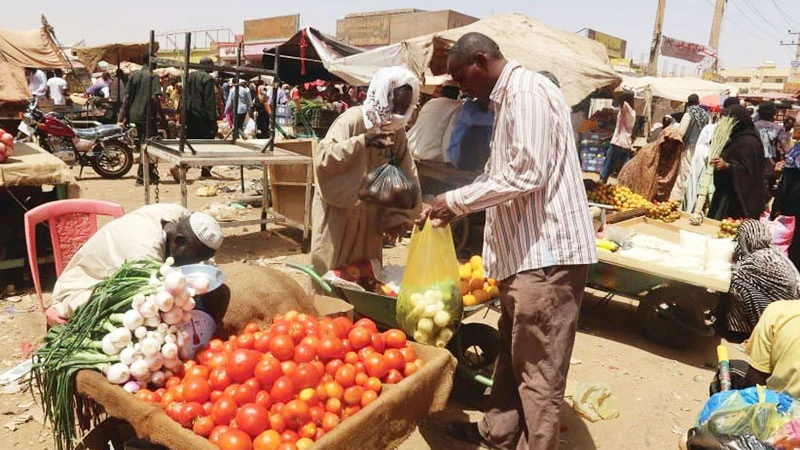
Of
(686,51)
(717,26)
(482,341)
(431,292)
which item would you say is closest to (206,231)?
(431,292)

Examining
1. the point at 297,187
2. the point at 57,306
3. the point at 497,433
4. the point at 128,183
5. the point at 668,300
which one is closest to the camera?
the point at 57,306

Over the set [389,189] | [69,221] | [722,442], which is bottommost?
[722,442]

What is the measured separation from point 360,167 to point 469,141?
364 centimetres

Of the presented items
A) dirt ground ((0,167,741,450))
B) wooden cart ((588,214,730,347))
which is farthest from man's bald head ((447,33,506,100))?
wooden cart ((588,214,730,347))

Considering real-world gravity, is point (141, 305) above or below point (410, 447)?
above

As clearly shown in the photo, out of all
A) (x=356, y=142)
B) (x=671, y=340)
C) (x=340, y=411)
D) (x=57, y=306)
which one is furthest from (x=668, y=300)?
(x=57, y=306)

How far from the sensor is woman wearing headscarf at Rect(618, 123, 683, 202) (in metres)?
7.79

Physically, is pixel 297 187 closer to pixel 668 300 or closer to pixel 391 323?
pixel 391 323

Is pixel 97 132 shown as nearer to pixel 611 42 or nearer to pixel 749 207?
pixel 749 207

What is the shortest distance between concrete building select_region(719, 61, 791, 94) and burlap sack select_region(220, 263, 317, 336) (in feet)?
107

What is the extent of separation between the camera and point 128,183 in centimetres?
1025

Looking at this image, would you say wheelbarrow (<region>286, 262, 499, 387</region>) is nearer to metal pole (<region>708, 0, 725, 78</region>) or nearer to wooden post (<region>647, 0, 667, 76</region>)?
wooden post (<region>647, 0, 667, 76</region>)

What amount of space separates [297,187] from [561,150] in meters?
→ 4.99

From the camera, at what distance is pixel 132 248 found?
286 cm
